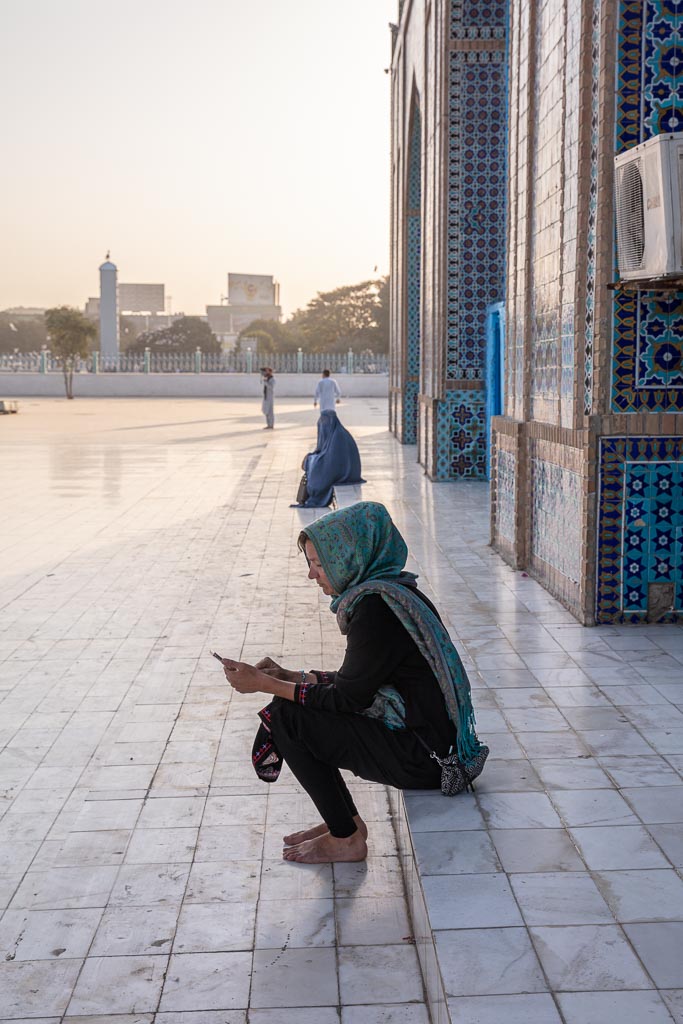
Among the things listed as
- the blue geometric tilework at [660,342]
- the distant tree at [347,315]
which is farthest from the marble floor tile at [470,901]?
the distant tree at [347,315]

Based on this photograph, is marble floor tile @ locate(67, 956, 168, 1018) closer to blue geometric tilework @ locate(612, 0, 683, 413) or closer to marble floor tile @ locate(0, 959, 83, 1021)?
marble floor tile @ locate(0, 959, 83, 1021)

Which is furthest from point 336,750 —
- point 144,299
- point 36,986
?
point 144,299

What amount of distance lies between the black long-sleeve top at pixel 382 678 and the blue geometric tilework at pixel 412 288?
44.9 ft

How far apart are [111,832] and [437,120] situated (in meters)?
9.31

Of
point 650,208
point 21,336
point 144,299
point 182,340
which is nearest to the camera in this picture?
point 650,208

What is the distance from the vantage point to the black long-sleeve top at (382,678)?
2818mm

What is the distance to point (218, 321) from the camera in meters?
90.4

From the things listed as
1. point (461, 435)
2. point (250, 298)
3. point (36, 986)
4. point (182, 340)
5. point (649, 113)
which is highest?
point (250, 298)

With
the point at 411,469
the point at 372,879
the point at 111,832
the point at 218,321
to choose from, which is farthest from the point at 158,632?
the point at 218,321

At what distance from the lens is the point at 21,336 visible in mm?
75125

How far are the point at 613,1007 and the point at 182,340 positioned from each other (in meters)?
50.5

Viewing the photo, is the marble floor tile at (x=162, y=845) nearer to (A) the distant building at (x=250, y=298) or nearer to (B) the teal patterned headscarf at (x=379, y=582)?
(B) the teal patterned headscarf at (x=379, y=582)

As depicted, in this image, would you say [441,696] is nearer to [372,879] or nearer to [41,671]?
[372,879]

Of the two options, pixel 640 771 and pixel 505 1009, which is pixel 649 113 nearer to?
pixel 640 771
